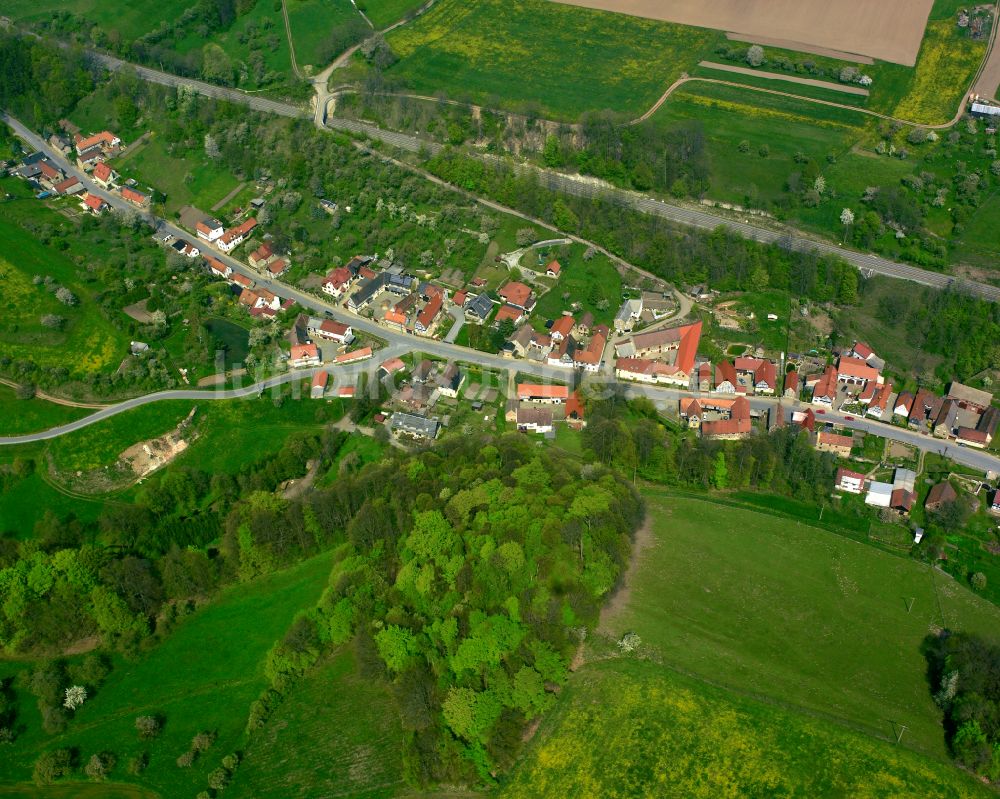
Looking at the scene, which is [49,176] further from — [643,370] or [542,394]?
[643,370]

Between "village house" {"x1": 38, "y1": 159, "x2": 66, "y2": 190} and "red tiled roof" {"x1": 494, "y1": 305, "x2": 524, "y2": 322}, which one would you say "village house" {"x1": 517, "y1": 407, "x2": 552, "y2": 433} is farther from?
"village house" {"x1": 38, "y1": 159, "x2": 66, "y2": 190}

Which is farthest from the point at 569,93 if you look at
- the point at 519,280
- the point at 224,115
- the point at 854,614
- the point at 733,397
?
the point at 854,614

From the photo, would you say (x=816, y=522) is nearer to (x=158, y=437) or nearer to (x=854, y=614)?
(x=854, y=614)

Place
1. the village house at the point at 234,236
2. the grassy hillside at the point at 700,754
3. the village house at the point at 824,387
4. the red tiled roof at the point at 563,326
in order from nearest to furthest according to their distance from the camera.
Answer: the grassy hillside at the point at 700,754
the village house at the point at 824,387
the red tiled roof at the point at 563,326
the village house at the point at 234,236

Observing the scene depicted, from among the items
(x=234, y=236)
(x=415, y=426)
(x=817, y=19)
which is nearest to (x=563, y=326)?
(x=415, y=426)

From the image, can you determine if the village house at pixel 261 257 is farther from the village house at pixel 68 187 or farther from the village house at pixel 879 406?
the village house at pixel 879 406

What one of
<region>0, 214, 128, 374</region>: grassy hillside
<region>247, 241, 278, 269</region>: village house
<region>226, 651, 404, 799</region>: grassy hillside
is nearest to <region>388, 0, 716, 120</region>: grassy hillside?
<region>247, 241, 278, 269</region>: village house

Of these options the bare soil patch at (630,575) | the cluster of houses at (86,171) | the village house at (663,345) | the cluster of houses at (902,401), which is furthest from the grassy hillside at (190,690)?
the cluster of houses at (86,171)
